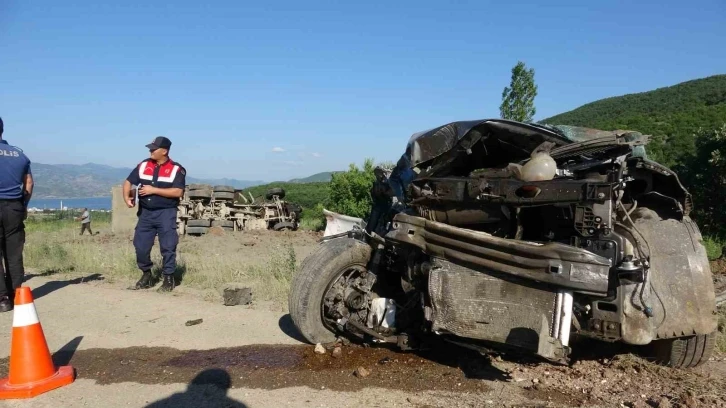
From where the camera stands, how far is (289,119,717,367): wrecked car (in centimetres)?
334

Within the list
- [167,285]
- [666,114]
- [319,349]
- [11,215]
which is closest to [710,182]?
[319,349]

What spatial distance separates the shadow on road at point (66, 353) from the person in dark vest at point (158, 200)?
2.20 meters

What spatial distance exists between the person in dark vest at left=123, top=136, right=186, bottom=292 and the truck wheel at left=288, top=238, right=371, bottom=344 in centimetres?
325

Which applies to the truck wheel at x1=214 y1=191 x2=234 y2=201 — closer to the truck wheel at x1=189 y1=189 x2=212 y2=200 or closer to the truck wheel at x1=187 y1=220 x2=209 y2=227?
the truck wheel at x1=189 y1=189 x2=212 y2=200

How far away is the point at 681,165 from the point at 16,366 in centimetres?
1642

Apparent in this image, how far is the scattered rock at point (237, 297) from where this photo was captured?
256 inches

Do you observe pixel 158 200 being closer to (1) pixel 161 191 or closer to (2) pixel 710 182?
(1) pixel 161 191

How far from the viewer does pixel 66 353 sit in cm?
465

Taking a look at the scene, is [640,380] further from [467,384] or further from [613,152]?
[613,152]

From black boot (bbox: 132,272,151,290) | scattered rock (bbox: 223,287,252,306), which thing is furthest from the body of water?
scattered rock (bbox: 223,287,252,306)

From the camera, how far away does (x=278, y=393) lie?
12.1 feet

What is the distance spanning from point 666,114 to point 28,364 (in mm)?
43341

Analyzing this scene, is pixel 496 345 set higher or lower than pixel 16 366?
higher

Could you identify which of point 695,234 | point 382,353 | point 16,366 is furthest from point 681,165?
point 16,366
